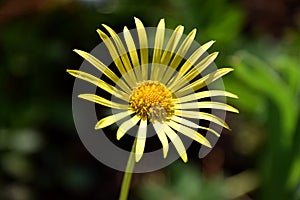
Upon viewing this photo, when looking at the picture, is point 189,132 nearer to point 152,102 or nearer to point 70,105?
point 152,102

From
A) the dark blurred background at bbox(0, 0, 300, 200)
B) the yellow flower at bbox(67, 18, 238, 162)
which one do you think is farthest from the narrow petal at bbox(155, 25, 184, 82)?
the dark blurred background at bbox(0, 0, 300, 200)

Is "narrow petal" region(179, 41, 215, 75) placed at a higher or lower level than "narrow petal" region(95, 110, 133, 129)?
higher

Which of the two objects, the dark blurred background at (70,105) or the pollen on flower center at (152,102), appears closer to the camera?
the pollen on flower center at (152,102)

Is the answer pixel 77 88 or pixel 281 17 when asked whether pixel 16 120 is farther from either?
pixel 77 88

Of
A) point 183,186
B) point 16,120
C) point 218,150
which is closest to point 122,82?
point 183,186

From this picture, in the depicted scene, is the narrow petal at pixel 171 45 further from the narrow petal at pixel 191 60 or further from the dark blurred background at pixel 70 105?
the dark blurred background at pixel 70 105

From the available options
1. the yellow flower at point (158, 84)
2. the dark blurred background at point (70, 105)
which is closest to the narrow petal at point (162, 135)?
the yellow flower at point (158, 84)

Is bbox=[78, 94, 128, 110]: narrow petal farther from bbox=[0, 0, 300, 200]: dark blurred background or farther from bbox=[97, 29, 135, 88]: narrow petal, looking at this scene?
bbox=[0, 0, 300, 200]: dark blurred background
